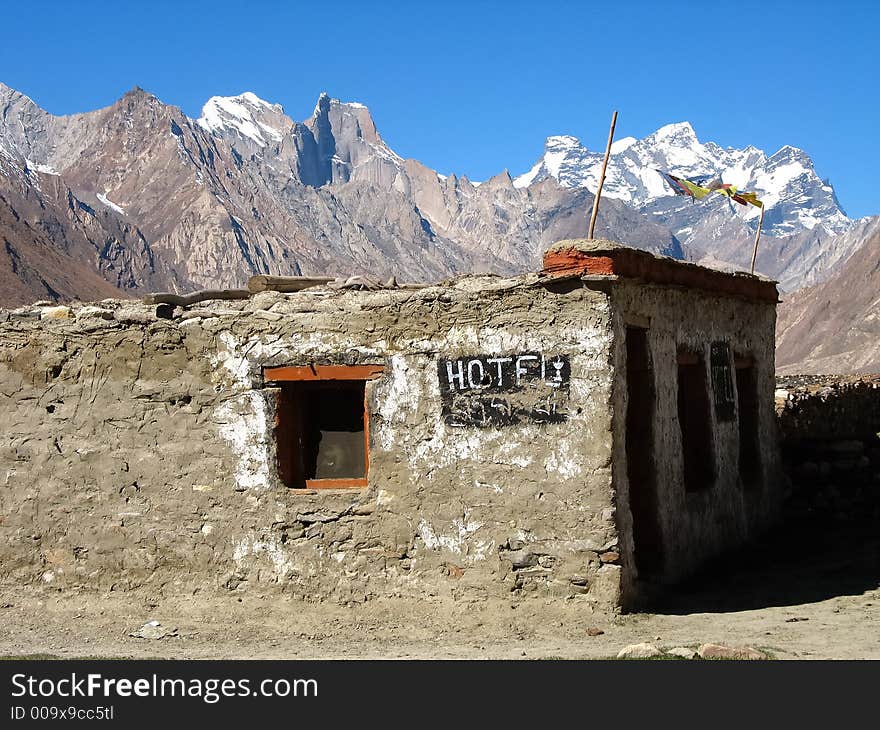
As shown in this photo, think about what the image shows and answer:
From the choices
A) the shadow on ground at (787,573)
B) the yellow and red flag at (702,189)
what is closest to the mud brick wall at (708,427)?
the shadow on ground at (787,573)

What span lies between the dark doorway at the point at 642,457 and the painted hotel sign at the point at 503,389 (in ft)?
3.44

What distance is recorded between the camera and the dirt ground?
7.71 metres

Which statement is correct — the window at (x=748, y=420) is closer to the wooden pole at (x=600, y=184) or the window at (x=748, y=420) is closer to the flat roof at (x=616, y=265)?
the flat roof at (x=616, y=265)

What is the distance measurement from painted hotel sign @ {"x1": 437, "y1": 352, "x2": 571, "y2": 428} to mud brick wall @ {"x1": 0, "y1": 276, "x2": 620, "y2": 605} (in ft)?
0.15

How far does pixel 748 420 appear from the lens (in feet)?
40.4

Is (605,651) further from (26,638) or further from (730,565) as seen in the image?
(26,638)

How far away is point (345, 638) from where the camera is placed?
8.36 meters

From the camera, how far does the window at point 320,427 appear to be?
29.5ft

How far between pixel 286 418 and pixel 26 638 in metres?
2.58

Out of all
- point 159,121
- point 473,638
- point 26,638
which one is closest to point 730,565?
point 473,638

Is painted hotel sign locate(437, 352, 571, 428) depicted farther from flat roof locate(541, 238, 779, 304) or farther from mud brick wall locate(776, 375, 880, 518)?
mud brick wall locate(776, 375, 880, 518)

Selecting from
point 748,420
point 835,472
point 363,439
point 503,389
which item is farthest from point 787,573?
point 363,439

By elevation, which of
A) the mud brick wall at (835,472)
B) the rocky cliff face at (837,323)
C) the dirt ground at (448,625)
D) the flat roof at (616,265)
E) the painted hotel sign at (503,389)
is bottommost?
the dirt ground at (448,625)

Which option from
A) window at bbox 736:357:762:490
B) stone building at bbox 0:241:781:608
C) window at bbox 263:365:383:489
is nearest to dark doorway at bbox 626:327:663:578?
stone building at bbox 0:241:781:608
